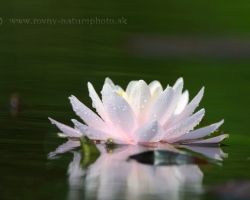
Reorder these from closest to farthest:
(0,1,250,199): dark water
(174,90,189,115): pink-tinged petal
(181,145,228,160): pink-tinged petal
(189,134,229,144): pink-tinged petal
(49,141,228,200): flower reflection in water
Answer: (49,141,228,200): flower reflection in water < (0,1,250,199): dark water < (181,145,228,160): pink-tinged petal < (189,134,229,144): pink-tinged petal < (174,90,189,115): pink-tinged petal

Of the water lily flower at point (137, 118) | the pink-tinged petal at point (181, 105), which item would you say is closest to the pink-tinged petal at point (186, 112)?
the water lily flower at point (137, 118)

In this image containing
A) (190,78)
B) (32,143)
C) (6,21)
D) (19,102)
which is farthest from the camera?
(6,21)

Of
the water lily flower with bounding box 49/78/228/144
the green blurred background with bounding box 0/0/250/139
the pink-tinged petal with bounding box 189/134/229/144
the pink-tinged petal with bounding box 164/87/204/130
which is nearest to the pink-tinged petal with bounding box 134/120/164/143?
the water lily flower with bounding box 49/78/228/144

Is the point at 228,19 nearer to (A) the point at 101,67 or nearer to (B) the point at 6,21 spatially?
(B) the point at 6,21

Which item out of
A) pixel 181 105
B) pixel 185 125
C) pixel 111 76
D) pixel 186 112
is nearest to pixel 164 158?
pixel 185 125

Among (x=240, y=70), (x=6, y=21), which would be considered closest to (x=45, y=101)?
(x=240, y=70)

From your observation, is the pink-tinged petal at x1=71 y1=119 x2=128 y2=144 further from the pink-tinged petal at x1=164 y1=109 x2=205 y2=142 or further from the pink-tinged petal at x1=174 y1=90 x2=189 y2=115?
the pink-tinged petal at x1=174 y1=90 x2=189 y2=115

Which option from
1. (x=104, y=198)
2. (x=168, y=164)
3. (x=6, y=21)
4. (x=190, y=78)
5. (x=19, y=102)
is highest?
(x=6, y=21)
